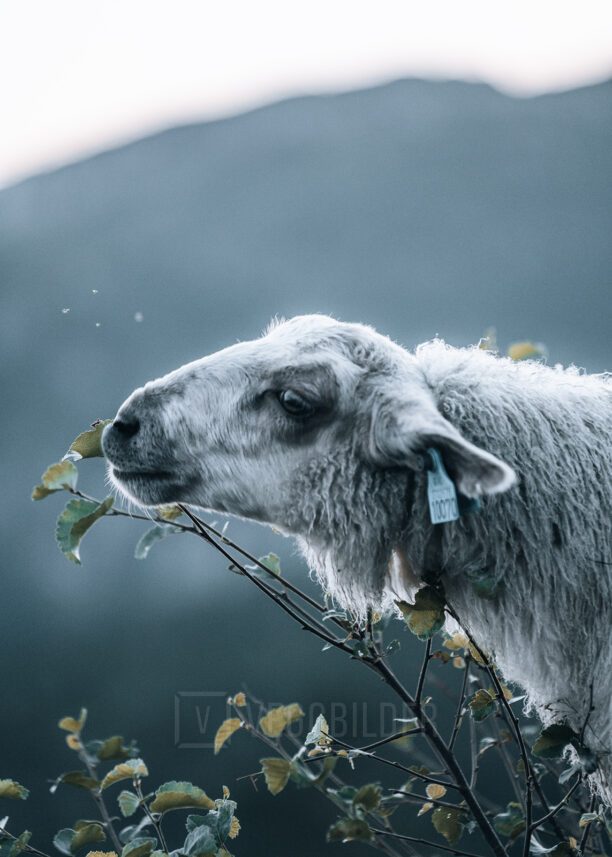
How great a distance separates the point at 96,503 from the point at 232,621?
76.2 inches

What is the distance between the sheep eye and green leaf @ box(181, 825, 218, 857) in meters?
0.65

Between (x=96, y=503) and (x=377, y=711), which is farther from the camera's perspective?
(x=377, y=711)

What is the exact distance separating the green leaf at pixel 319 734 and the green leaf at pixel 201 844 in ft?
0.62

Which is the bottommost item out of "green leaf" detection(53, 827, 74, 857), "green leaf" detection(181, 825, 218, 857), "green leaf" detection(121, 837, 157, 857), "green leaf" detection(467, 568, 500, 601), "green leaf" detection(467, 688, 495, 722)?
"green leaf" detection(53, 827, 74, 857)

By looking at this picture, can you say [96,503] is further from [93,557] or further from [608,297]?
[608,297]

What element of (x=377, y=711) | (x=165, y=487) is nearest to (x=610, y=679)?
(x=165, y=487)

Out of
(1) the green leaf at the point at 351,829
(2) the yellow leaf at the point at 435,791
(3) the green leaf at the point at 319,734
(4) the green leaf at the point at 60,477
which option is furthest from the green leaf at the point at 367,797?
(4) the green leaf at the point at 60,477

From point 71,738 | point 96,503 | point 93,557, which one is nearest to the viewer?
point 96,503

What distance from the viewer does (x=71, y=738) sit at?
4.88ft

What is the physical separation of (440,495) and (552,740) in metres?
0.41

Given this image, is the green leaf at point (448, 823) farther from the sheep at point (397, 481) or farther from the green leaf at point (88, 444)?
the green leaf at point (88, 444)

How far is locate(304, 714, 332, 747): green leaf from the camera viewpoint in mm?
1097

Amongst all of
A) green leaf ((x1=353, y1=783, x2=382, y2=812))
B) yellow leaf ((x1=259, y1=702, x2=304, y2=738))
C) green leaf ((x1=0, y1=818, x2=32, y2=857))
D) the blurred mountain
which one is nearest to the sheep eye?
yellow leaf ((x1=259, y1=702, x2=304, y2=738))

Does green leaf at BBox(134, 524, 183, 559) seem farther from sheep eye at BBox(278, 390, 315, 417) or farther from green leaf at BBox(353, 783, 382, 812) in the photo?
green leaf at BBox(353, 783, 382, 812)
